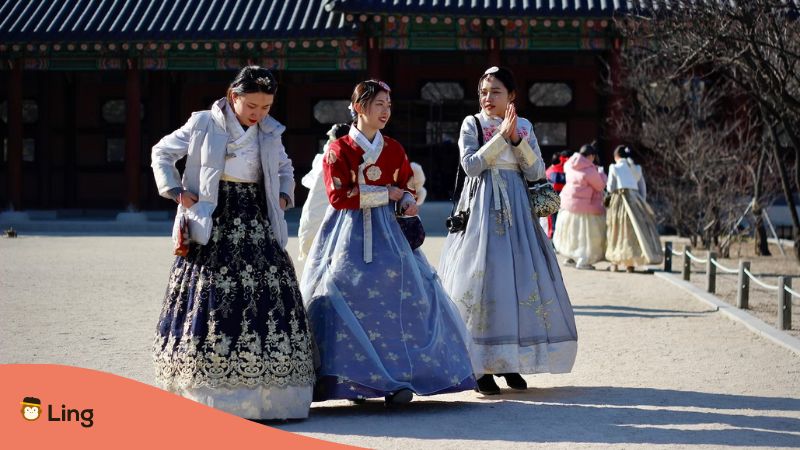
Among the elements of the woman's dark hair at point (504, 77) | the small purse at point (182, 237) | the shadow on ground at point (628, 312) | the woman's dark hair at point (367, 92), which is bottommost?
the shadow on ground at point (628, 312)

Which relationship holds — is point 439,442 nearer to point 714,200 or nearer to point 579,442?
point 579,442

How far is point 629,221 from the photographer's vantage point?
15.4 metres

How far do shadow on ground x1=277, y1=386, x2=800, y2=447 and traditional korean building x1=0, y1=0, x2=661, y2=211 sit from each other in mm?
15642

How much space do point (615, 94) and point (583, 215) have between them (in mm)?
7694

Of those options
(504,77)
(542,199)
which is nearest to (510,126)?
(504,77)

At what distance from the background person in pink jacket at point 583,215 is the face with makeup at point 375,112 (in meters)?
9.17

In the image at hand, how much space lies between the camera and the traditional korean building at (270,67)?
74.7ft

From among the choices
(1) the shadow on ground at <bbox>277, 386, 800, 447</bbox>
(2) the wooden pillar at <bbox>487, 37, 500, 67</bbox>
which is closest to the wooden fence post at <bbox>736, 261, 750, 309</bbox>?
(1) the shadow on ground at <bbox>277, 386, 800, 447</bbox>

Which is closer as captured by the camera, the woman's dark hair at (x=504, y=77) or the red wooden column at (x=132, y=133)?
the woman's dark hair at (x=504, y=77)

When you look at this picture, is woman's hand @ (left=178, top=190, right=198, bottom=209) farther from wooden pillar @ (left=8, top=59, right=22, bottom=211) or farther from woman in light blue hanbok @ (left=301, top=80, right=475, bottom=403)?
wooden pillar @ (left=8, top=59, right=22, bottom=211)

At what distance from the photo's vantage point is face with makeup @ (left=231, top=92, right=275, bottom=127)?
6.14 m

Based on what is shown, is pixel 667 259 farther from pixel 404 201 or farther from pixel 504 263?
pixel 404 201

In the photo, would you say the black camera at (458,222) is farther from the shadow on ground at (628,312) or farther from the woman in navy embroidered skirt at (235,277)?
the shadow on ground at (628,312)

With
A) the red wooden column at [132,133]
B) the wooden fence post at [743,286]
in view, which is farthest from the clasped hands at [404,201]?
the red wooden column at [132,133]
